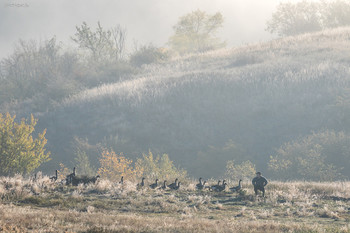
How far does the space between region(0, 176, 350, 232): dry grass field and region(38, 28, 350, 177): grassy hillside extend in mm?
21890

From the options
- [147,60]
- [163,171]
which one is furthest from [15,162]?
[147,60]

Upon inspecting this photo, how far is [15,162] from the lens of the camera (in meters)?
30.5

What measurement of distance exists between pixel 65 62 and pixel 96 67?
558 cm

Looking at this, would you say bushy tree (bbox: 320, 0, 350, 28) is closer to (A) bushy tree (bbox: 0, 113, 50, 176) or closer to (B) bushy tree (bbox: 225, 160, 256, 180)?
(B) bushy tree (bbox: 225, 160, 256, 180)

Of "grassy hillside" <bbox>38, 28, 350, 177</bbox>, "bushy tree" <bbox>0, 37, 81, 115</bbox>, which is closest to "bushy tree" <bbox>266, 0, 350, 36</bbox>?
"grassy hillside" <bbox>38, 28, 350, 177</bbox>

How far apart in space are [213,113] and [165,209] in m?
36.0

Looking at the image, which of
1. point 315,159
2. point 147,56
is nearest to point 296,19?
point 147,56

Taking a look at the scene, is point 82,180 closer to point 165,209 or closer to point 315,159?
point 165,209

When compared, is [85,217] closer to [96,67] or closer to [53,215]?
[53,215]

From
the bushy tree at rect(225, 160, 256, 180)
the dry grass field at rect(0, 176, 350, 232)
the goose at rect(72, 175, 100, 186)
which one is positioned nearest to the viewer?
the dry grass field at rect(0, 176, 350, 232)

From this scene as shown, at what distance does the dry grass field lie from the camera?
1354 centimetres

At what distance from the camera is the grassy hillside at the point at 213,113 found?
48250 mm

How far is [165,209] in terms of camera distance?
746 inches

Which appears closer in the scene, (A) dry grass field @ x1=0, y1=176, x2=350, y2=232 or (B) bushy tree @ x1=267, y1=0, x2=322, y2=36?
(A) dry grass field @ x1=0, y1=176, x2=350, y2=232
